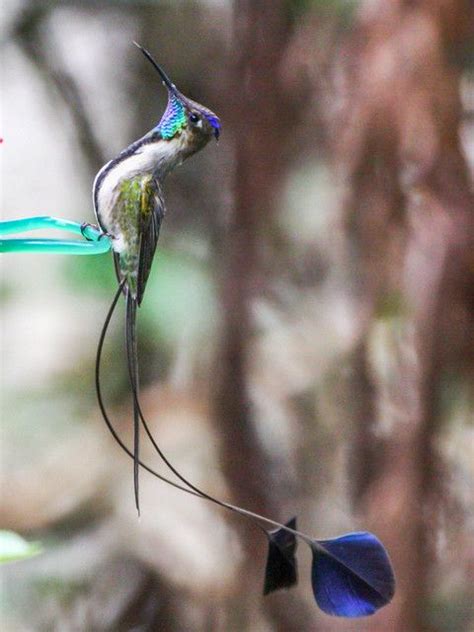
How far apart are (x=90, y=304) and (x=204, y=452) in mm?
197

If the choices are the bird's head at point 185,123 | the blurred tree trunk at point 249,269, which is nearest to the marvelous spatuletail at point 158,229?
the bird's head at point 185,123

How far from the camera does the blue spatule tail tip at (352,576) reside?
64 centimetres

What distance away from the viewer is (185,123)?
0.63 metres

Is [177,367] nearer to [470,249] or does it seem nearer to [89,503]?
[89,503]

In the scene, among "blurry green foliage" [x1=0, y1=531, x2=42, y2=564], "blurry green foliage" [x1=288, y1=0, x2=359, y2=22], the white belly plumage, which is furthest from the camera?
"blurry green foliage" [x1=288, y1=0, x2=359, y2=22]

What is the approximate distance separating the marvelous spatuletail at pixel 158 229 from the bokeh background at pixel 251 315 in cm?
15

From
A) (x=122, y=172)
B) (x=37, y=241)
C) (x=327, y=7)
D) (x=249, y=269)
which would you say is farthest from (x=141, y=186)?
(x=327, y=7)

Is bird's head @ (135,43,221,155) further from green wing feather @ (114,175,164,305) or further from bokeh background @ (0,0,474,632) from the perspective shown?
bokeh background @ (0,0,474,632)

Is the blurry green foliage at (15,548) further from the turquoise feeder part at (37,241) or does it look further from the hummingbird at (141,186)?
the turquoise feeder part at (37,241)

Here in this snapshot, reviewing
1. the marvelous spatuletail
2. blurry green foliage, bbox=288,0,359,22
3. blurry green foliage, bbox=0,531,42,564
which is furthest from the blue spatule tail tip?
blurry green foliage, bbox=288,0,359,22

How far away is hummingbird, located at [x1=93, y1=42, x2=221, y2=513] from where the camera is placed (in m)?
0.60

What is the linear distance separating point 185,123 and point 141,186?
67mm

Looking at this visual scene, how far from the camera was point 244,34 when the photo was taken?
0.81 meters

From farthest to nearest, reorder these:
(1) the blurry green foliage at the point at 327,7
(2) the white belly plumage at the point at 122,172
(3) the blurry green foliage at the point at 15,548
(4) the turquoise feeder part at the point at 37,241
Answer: (1) the blurry green foliage at the point at 327,7 → (3) the blurry green foliage at the point at 15,548 → (2) the white belly plumage at the point at 122,172 → (4) the turquoise feeder part at the point at 37,241
